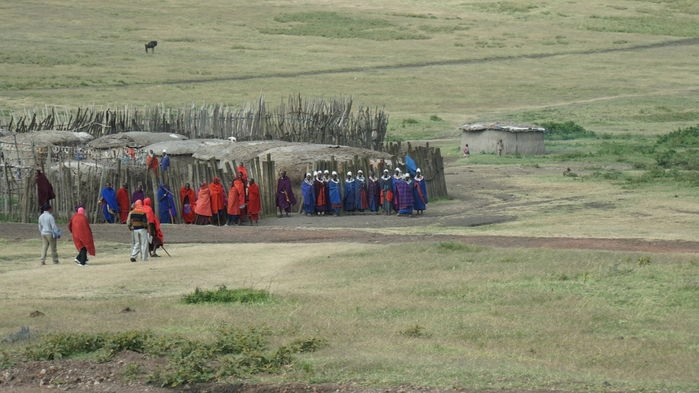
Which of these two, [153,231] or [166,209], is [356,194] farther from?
[153,231]

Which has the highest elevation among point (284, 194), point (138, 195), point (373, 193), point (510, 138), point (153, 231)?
point (510, 138)

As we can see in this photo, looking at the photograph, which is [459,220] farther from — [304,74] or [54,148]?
[304,74]

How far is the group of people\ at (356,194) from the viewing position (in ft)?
97.8

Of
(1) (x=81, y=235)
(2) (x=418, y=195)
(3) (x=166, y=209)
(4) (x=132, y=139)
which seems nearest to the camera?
(1) (x=81, y=235)

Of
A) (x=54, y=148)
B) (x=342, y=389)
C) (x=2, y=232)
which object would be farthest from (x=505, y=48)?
(x=342, y=389)

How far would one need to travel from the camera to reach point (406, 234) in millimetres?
26172

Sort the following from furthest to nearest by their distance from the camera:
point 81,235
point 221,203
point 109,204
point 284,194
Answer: point 284,194
point 221,203
point 109,204
point 81,235

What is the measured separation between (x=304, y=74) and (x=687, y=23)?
118 feet

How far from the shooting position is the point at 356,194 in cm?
3044

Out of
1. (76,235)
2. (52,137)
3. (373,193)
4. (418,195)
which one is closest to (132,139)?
(52,137)

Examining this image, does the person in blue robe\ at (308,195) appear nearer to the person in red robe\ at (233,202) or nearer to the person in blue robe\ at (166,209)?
the person in red robe\ at (233,202)

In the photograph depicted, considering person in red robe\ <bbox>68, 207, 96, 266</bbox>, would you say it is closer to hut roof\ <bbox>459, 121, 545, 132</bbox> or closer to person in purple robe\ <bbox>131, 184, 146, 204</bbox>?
person in purple robe\ <bbox>131, 184, 146, 204</bbox>

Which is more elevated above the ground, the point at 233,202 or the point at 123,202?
the point at 123,202

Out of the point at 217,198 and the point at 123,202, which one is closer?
the point at 123,202
